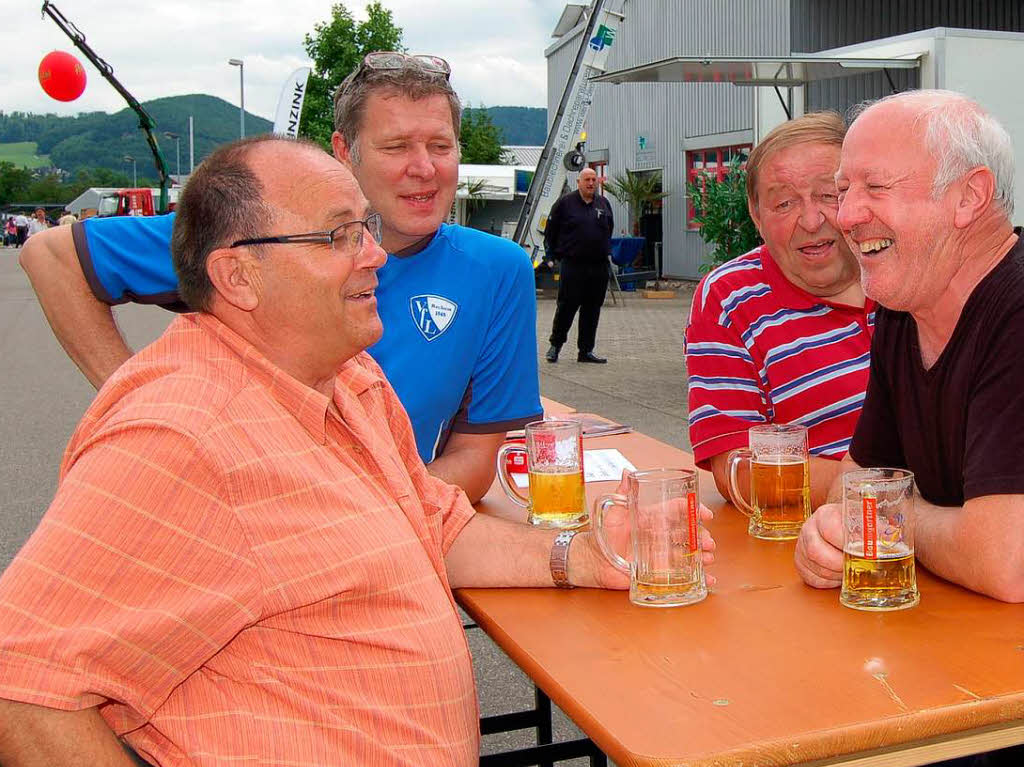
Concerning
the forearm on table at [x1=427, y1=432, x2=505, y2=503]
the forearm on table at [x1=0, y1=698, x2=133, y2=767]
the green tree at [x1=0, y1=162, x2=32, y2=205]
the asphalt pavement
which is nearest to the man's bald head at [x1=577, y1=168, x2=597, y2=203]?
the asphalt pavement

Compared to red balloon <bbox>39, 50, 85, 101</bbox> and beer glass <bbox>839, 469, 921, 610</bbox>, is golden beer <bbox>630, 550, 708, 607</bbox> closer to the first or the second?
beer glass <bbox>839, 469, 921, 610</bbox>

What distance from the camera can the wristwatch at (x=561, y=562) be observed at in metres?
1.87

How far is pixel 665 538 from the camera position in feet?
5.68

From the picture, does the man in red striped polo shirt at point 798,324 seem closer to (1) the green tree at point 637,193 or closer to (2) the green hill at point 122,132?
(1) the green tree at point 637,193

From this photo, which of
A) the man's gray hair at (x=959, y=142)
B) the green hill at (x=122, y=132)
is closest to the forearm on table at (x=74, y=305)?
the man's gray hair at (x=959, y=142)

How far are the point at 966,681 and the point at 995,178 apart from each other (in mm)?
875

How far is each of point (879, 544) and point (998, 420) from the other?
269mm

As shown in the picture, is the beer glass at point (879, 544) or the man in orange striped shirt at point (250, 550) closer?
the man in orange striped shirt at point (250, 550)

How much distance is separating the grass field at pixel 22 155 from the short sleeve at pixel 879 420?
6237 inches

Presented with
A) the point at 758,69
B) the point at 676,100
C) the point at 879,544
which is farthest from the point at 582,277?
the point at 676,100

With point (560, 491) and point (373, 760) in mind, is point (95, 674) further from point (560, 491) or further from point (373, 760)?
point (560, 491)

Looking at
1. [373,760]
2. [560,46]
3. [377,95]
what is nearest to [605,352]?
[377,95]

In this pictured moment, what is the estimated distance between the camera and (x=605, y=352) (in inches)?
499

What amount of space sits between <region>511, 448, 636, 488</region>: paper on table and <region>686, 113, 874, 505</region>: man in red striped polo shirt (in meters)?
0.25
